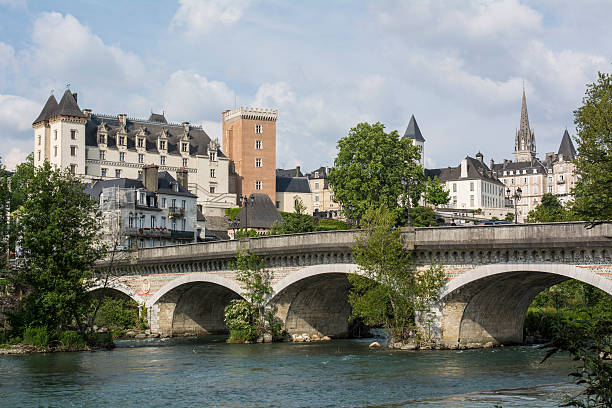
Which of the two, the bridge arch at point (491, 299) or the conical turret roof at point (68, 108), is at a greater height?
the conical turret roof at point (68, 108)

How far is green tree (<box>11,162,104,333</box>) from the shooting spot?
35.2 m

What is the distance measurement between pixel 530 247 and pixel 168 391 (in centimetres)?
1396

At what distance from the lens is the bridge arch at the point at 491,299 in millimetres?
30359

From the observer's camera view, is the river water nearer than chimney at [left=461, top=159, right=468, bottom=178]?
Yes

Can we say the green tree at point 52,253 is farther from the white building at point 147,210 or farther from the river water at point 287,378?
the white building at point 147,210

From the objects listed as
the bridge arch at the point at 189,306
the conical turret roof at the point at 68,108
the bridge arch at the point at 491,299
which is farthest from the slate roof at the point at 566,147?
the bridge arch at the point at 491,299

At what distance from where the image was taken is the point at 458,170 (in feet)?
479

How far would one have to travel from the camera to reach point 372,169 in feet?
210

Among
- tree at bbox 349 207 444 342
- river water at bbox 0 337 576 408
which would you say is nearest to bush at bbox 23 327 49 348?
river water at bbox 0 337 576 408

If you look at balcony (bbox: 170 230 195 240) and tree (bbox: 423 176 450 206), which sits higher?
tree (bbox: 423 176 450 206)

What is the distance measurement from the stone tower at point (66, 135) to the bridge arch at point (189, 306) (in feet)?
166

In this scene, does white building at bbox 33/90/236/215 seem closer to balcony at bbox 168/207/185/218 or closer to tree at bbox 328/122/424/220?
balcony at bbox 168/207/185/218

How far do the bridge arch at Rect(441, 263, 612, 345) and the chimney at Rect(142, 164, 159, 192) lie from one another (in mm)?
44371

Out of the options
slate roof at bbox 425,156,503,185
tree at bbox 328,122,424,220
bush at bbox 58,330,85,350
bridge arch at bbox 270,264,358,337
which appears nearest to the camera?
bush at bbox 58,330,85,350
